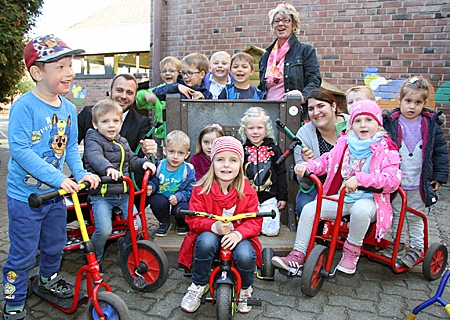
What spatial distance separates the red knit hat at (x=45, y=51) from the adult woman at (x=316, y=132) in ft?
6.88

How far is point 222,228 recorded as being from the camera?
8.39ft

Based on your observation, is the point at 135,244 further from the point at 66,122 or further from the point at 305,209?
the point at 305,209

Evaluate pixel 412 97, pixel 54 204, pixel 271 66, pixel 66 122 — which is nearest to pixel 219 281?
pixel 54 204

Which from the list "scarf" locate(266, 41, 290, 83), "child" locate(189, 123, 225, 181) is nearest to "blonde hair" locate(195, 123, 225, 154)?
"child" locate(189, 123, 225, 181)

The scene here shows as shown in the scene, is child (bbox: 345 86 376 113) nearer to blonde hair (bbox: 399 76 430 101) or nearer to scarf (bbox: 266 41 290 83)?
blonde hair (bbox: 399 76 430 101)

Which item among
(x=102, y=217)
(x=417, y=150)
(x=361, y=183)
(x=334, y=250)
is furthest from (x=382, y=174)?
→ (x=102, y=217)

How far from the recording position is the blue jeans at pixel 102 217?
10.5 ft

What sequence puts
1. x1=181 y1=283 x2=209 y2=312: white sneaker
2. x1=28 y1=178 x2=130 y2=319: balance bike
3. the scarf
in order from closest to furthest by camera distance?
x1=28 y1=178 x2=130 y2=319: balance bike
x1=181 y1=283 x2=209 y2=312: white sneaker
the scarf

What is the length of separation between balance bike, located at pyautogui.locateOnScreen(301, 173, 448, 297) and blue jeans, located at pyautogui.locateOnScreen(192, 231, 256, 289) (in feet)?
1.60

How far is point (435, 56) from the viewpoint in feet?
22.7

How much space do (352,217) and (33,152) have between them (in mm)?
2297

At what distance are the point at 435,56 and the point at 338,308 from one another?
583 cm

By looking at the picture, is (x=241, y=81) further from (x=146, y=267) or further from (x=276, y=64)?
(x=146, y=267)

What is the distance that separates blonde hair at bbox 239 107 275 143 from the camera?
11.7 ft
